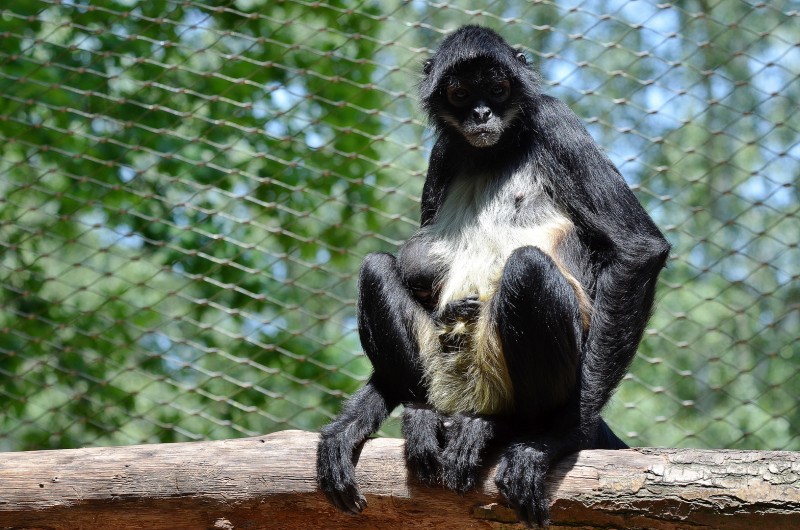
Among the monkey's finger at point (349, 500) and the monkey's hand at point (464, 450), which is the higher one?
the monkey's hand at point (464, 450)

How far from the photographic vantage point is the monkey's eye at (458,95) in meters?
6.76

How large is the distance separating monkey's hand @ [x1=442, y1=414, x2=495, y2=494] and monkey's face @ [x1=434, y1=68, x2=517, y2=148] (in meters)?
1.99

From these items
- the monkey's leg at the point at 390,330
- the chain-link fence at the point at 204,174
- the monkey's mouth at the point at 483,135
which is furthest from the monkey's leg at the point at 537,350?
the chain-link fence at the point at 204,174

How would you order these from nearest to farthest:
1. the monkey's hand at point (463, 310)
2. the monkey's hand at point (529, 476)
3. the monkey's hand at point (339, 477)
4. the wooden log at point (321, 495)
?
the wooden log at point (321, 495) → the monkey's hand at point (529, 476) → the monkey's hand at point (339, 477) → the monkey's hand at point (463, 310)

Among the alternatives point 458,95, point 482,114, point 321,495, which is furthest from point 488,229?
point 321,495

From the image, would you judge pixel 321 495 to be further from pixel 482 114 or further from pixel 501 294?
pixel 482 114

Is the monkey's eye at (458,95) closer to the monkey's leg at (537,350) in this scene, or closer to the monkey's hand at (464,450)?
the monkey's leg at (537,350)

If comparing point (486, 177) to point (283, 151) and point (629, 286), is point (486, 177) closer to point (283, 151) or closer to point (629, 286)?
point (629, 286)

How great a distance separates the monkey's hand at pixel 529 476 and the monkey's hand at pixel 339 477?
879 millimetres

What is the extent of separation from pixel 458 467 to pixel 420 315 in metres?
1.33

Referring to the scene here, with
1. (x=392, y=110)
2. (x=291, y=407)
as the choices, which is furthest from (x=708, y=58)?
(x=291, y=407)

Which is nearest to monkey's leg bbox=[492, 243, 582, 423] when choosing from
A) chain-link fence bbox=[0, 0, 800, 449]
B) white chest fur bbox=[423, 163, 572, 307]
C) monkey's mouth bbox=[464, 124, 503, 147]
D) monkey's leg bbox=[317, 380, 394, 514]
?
white chest fur bbox=[423, 163, 572, 307]

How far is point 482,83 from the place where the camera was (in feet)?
21.9

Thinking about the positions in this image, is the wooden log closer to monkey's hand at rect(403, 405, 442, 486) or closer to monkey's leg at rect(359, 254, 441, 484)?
monkey's hand at rect(403, 405, 442, 486)
